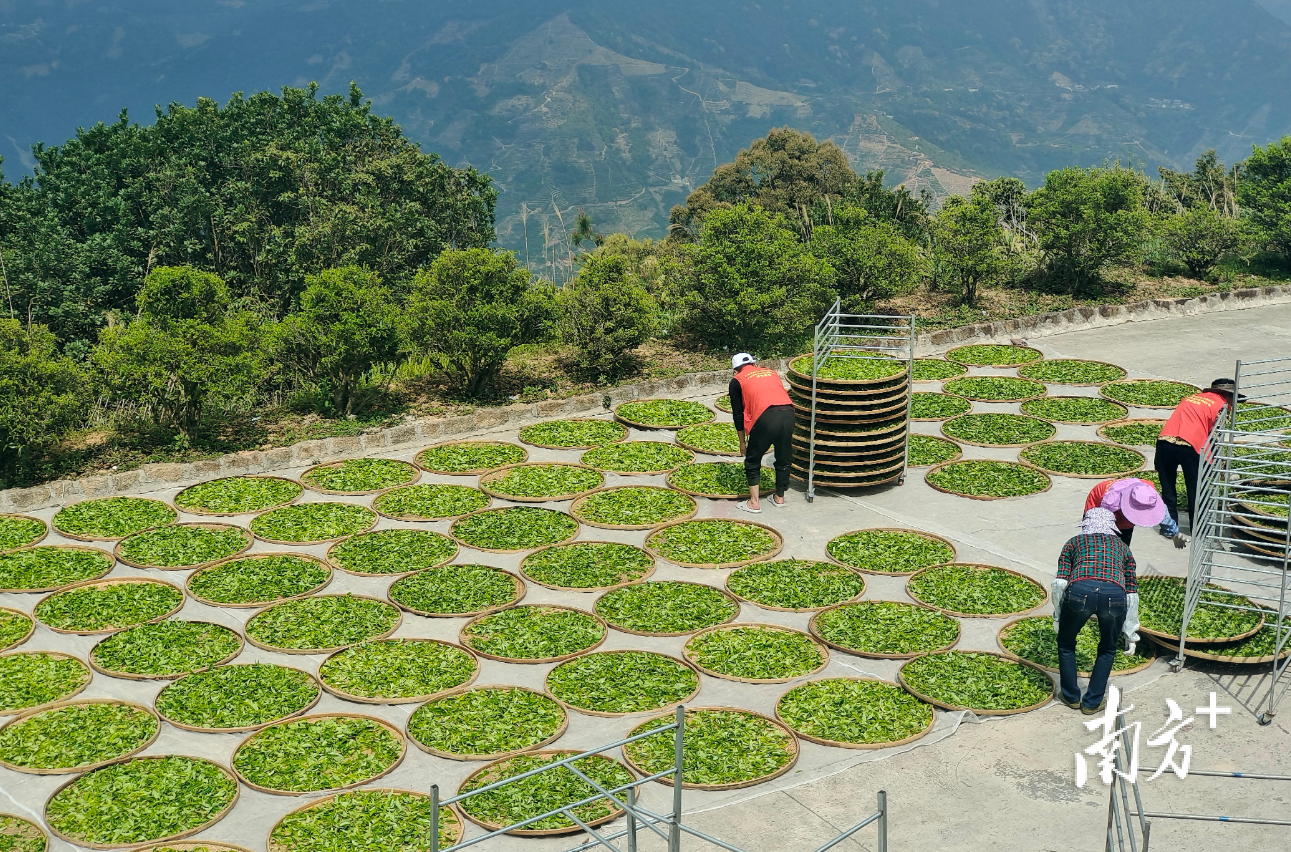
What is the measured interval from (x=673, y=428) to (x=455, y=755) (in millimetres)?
8173

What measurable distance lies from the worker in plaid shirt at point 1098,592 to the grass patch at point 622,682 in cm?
280

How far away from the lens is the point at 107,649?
966 cm

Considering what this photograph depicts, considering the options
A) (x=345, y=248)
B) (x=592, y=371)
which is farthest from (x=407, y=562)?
(x=345, y=248)

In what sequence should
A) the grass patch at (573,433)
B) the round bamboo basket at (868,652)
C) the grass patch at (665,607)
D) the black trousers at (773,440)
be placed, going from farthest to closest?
1. the grass patch at (573,433)
2. the black trousers at (773,440)
3. the grass patch at (665,607)
4. the round bamboo basket at (868,652)

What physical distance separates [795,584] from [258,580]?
5085 millimetres

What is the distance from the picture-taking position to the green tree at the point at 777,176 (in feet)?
162

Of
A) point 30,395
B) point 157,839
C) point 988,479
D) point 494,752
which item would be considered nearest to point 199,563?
point 30,395

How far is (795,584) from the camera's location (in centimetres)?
1097

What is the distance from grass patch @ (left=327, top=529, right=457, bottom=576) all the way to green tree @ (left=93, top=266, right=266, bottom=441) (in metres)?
3.28

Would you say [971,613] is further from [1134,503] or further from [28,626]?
[28,626]

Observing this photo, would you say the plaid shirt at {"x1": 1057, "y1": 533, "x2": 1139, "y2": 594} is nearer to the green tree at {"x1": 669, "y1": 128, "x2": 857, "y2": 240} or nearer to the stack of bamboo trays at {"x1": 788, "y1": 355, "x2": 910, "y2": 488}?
the stack of bamboo trays at {"x1": 788, "y1": 355, "x2": 910, "y2": 488}

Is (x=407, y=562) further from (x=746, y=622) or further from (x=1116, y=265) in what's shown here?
(x=1116, y=265)

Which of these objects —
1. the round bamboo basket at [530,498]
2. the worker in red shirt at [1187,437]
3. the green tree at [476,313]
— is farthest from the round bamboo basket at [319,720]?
the green tree at [476,313]

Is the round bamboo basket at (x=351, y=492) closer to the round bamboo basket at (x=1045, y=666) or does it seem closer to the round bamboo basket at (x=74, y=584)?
the round bamboo basket at (x=74, y=584)
